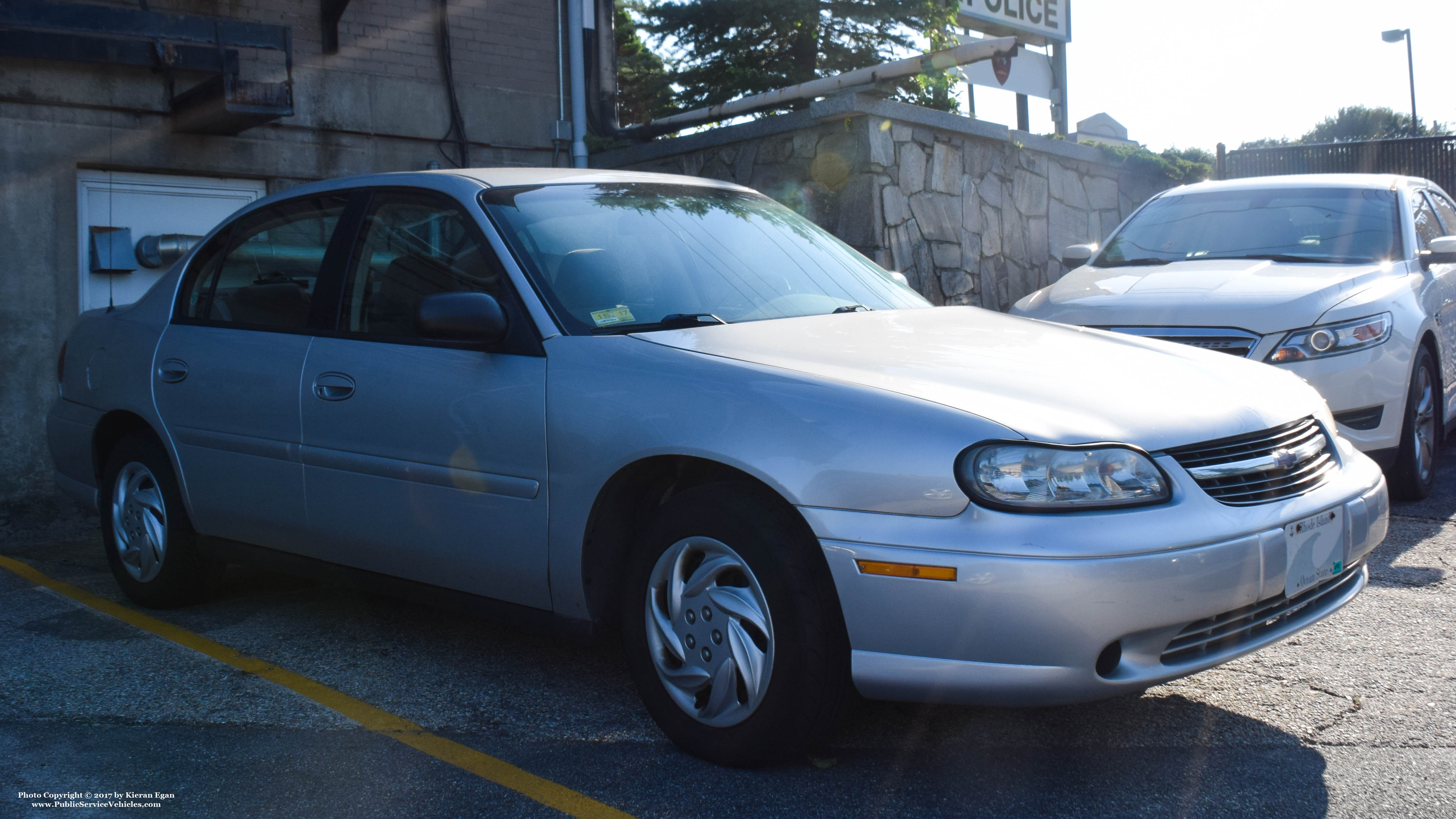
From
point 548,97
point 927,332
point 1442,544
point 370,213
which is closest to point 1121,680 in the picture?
point 927,332

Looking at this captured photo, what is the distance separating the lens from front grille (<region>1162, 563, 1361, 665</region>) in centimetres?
281

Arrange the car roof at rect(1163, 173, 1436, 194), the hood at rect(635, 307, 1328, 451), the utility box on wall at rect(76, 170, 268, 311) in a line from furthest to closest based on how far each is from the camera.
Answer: the utility box on wall at rect(76, 170, 268, 311) → the car roof at rect(1163, 173, 1436, 194) → the hood at rect(635, 307, 1328, 451)

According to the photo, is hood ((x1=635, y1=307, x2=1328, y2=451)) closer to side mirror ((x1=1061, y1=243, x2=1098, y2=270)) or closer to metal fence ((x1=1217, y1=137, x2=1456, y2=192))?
side mirror ((x1=1061, y1=243, x2=1098, y2=270))

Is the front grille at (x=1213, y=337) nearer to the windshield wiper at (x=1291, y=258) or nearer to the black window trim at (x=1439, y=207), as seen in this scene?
the windshield wiper at (x=1291, y=258)

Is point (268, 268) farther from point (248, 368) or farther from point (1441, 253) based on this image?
point (1441, 253)

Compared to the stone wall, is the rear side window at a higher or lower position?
lower

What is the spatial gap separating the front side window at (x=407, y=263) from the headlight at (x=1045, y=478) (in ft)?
5.48

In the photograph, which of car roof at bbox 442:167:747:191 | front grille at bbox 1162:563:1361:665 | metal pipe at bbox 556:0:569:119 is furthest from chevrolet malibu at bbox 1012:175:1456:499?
metal pipe at bbox 556:0:569:119

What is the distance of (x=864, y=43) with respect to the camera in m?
19.3

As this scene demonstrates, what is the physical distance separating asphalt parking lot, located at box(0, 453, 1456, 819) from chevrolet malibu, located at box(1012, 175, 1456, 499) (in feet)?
4.32

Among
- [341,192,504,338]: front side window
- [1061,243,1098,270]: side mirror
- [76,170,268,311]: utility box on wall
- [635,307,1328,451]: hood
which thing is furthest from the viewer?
[76,170,268,311]: utility box on wall

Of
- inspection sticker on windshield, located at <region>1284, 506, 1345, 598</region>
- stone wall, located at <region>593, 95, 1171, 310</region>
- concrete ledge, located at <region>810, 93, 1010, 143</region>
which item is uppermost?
concrete ledge, located at <region>810, 93, 1010, 143</region>

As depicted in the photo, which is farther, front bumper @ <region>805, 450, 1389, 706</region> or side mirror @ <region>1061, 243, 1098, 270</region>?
side mirror @ <region>1061, 243, 1098, 270</region>

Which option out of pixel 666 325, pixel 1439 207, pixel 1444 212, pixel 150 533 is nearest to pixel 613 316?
pixel 666 325
